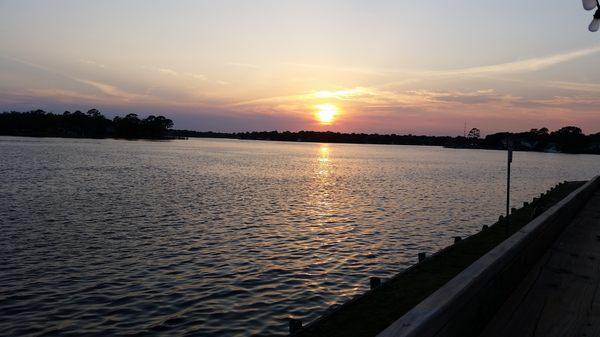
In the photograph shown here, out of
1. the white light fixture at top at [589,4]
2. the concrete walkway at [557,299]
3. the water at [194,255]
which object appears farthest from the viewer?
the water at [194,255]

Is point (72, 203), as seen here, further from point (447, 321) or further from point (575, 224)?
point (447, 321)

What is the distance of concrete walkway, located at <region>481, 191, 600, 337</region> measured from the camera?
5.42 meters

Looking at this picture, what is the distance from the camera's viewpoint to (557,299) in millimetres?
6520

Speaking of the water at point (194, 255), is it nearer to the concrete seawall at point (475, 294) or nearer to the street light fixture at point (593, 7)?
the concrete seawall at point (475, 294)

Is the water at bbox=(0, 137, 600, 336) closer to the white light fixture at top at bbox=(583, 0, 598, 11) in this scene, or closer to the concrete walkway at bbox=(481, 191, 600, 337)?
the concrete walkway at bbox=(481, 191, 600, 337)

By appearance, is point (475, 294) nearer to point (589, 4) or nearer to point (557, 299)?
point (557, 299)

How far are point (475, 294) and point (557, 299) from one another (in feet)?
8.21

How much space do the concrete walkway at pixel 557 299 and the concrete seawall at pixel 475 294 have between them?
7.0 inches

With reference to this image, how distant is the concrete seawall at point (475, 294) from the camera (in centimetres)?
374

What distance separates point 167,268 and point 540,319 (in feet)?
40.4

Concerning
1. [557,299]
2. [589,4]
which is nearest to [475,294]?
[557,299]

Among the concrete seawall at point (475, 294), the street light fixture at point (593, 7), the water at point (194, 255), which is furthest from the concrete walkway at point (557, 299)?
the water at point (194, 255)

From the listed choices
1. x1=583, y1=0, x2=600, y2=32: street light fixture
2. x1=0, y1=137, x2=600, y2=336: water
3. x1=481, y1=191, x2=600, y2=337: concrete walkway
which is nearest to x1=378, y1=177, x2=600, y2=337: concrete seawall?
x1=481, y1=191, x2=600, y2=337: concrete walkway

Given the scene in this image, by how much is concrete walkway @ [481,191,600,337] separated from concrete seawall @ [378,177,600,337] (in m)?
0.18
